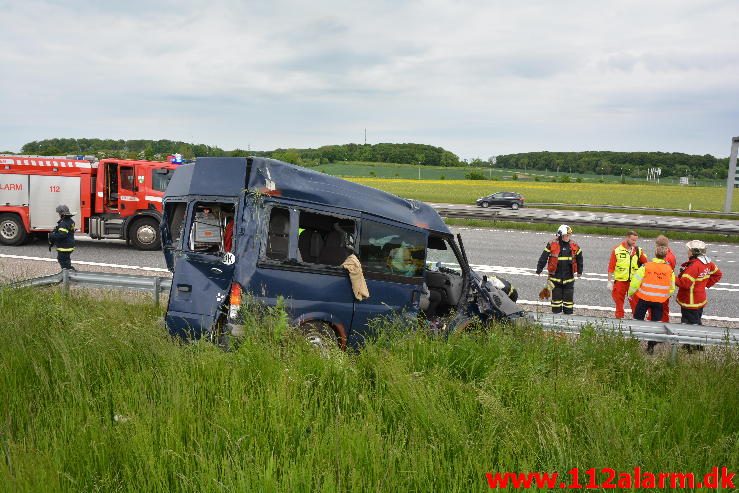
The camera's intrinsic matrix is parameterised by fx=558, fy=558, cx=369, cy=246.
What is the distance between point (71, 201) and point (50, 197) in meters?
0.67

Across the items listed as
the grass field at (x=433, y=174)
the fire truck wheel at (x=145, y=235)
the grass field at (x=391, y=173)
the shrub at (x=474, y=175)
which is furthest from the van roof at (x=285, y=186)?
the shrub at (x=474, y=175)

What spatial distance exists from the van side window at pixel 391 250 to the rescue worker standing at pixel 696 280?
4382 mm

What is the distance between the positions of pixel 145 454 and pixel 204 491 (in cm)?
48

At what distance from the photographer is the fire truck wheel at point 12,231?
15.8 meters

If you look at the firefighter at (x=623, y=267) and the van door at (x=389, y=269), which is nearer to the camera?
the van door at (x=389, y=269)

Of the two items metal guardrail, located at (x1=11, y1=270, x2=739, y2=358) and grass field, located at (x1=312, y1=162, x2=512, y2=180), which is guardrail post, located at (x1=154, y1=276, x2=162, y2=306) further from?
grass field, located at (x1=312, y1=162, x2=512, y2=180)

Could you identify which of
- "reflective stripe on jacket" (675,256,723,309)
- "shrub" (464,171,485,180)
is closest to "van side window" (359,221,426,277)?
"reflective stripe on jacket" (675,256,723,309)

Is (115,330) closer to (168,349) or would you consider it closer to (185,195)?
(168,349)

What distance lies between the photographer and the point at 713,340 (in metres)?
6.24

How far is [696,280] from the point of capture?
808 centimetres

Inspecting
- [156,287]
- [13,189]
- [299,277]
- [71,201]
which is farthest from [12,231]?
[299,277]

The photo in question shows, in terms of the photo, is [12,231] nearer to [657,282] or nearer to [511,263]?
[511,263]

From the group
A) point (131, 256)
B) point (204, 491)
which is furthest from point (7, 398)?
point (131, 256)

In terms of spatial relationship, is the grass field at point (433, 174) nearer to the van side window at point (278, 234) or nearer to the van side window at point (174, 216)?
the van side window at point (174, 216)
